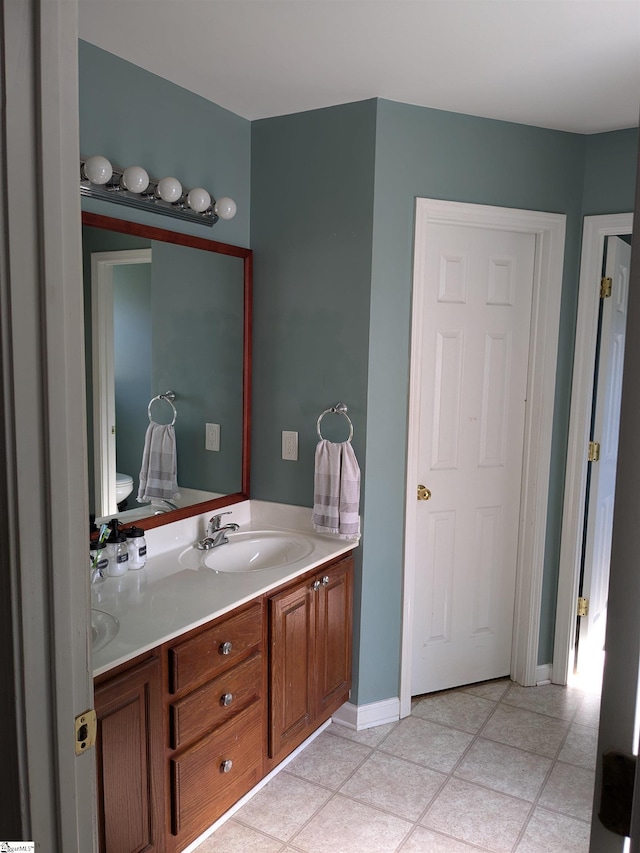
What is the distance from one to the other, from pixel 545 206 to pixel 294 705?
2.26 m

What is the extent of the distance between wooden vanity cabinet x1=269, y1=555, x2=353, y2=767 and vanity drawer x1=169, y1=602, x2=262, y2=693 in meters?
0.11

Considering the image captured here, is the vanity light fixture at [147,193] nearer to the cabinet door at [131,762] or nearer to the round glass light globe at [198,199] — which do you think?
the round glass light globe at [198,199]

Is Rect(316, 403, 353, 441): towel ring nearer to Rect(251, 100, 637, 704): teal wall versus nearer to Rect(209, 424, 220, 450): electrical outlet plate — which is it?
Rect(251, 100, 637, 704): teal wall

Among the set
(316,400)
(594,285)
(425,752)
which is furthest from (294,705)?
(594,285)

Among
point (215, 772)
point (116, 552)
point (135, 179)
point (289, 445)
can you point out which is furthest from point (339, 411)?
point (215, 772)

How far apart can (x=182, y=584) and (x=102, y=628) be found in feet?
1.33

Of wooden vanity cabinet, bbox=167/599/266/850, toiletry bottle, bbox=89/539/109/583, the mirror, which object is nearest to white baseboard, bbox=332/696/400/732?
wooden vanity cabinet, bbox=167/599/266/850

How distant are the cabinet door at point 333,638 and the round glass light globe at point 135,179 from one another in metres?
1.47

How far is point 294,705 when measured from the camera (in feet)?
7.83

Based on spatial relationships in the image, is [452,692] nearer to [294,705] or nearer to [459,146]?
[294,705]

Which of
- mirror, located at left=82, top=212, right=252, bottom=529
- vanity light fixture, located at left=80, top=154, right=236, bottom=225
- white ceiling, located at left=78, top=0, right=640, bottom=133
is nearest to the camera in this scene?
white ceiling, located at left=78, top=0, right=640, bottom=133

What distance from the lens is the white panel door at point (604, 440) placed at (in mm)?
2992

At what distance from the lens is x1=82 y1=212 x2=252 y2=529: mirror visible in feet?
7.25

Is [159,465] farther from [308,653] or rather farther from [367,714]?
[367,714]
